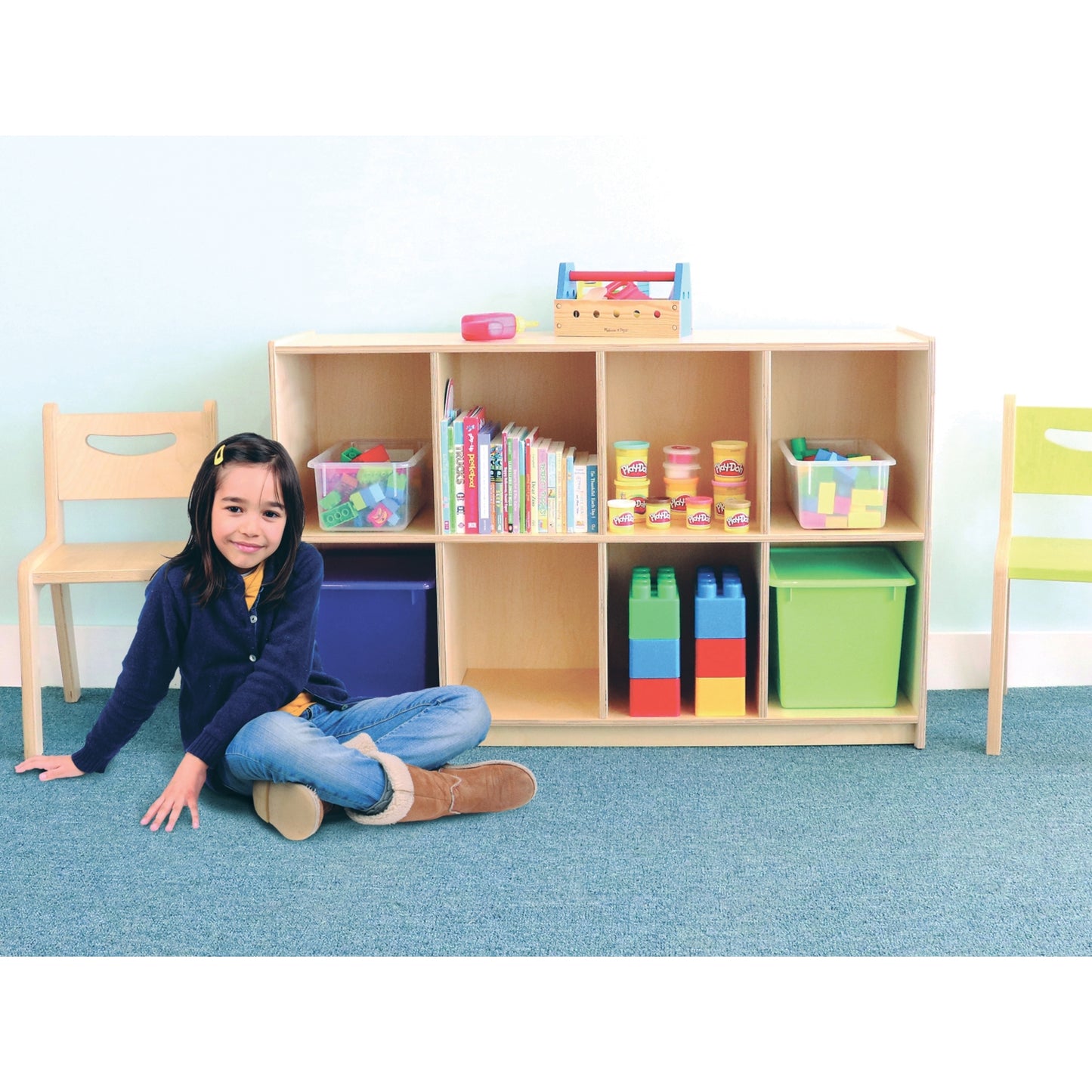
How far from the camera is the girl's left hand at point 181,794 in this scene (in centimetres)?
240

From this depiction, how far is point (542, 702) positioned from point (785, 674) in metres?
0.58

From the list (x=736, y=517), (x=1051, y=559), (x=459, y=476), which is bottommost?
(x=1051, y=559)

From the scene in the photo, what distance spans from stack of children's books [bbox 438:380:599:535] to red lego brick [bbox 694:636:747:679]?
Result: 0.37m

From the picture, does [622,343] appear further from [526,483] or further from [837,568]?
[837,568]

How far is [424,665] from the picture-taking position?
9.53ft

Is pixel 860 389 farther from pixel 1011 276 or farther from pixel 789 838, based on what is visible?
pixel 789 838

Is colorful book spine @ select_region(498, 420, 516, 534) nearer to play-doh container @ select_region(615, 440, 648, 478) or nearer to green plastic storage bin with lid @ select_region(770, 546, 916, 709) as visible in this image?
play-doh container @ select_region(615, 440, 648, 478)

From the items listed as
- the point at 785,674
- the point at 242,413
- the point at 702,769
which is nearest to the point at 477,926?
the point at 702,769

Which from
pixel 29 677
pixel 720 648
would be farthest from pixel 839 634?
pixel 29 677

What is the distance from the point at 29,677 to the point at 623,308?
5.17 feet

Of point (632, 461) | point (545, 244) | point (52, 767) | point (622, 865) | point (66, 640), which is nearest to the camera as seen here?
point (622, 865)

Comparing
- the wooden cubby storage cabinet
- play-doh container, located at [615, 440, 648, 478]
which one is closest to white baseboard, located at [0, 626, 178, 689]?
the wooden cubby storage cabinet

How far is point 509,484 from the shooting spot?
2791mm

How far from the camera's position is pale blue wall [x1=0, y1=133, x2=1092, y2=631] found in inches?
117
